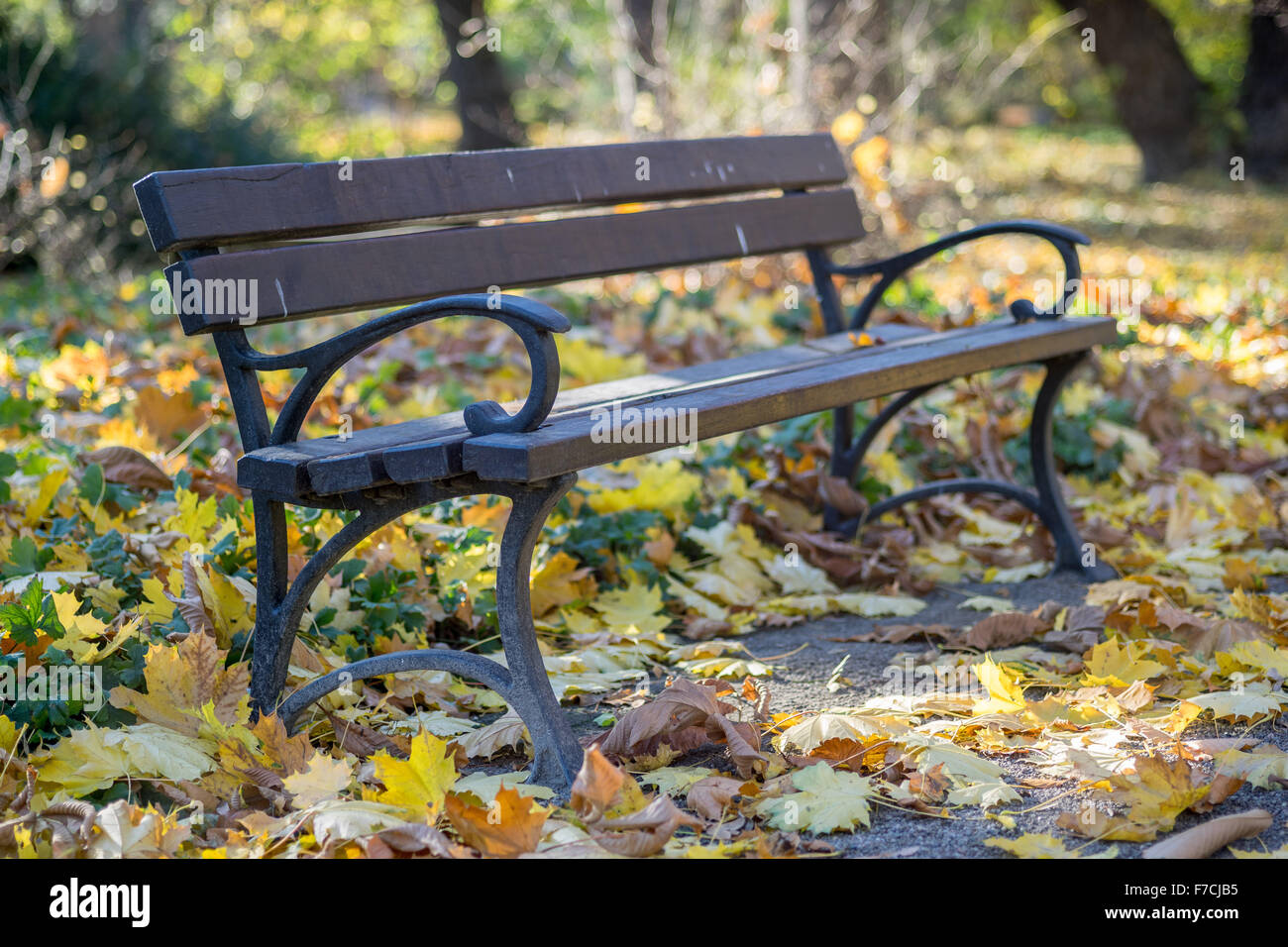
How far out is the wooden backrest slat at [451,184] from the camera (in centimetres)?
229

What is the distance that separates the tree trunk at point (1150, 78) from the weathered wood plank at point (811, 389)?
1186 cm

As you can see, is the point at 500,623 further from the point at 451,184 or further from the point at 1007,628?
the point at 1007,628

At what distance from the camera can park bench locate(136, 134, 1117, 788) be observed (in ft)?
6.88

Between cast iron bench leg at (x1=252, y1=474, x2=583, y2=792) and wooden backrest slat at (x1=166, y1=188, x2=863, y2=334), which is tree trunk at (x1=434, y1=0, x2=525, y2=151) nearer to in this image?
wooden backrest slat at (x1=166, y1=188, x2=863, y2=334)

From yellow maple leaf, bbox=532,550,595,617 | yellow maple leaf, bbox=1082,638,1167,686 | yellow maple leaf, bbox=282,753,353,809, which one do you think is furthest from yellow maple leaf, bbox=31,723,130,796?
yellow maple leaf, bbox=1082,638,1167,686

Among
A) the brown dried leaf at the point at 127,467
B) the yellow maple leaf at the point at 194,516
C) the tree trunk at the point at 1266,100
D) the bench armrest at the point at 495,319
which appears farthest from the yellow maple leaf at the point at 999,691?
the tree trunk at the point at 1266,100

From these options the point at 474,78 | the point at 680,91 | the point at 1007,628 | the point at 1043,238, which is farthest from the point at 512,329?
the point at 474,78

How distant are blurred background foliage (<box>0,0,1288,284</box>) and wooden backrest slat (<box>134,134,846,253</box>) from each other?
269cm

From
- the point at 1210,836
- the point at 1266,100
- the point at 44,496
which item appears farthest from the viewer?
the point at 1266,100

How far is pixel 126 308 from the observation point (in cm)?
604

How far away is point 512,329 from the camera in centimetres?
239

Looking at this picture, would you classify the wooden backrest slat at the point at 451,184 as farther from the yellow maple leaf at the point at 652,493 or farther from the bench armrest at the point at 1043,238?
the yellow maple leaf at the point at 652,493

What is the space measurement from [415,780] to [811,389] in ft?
3.56

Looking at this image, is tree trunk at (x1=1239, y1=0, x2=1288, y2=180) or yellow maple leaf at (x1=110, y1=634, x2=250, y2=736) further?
tree trunk at (x1=1239, y1=0, x2=1288, y2=180)
